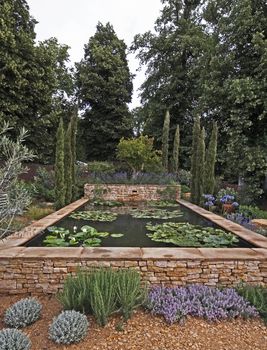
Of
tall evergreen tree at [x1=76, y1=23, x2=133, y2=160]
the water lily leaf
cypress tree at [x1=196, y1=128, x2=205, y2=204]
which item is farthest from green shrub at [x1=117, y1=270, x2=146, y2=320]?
tall evergreen tree at [x1=76, y1=23, x2=133, y2=160]

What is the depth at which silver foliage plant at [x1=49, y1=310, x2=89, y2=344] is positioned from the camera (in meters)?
2.18

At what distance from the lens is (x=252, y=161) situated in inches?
381

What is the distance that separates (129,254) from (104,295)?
858mm

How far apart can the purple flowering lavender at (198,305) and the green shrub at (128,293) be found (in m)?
0.13

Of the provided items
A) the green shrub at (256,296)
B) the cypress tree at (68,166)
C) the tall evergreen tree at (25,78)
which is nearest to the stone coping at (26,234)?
the cypress tree at (68,166)

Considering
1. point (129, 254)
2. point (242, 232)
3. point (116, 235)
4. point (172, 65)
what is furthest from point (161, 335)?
point (172, 65)

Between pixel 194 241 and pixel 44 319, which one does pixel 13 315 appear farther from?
pixel 194 241

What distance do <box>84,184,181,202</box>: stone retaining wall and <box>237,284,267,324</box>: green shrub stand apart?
7.21 metres

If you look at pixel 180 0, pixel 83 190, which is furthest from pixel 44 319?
pixel 180 0

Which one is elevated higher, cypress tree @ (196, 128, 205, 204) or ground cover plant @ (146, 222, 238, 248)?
cypress tree @ (196, 128, 205, 204)

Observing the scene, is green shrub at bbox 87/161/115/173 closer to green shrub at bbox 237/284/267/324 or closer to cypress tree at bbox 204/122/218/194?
cypress tree at bbox 204/122/218/194

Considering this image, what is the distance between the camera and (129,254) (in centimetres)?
330

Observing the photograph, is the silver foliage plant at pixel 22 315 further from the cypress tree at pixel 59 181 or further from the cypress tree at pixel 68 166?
the cypress tree at pixel 68 166

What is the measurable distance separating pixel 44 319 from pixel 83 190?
26.1 ft
